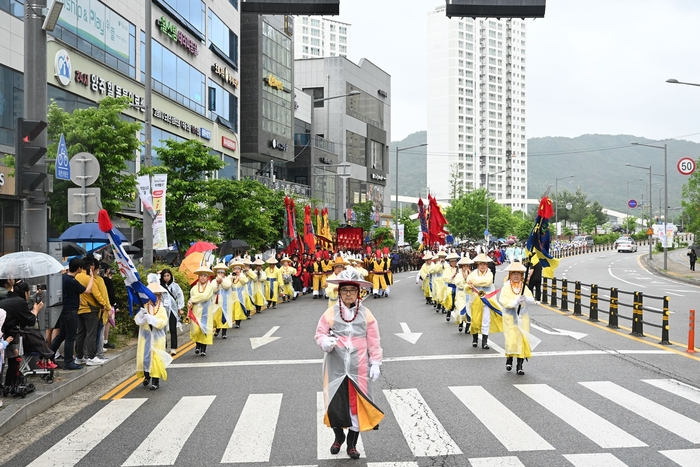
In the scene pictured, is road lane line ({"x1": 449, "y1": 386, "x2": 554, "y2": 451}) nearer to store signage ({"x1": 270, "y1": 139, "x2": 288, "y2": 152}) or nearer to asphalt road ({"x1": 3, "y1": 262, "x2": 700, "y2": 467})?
asphalt road ({"x1": 3, "y1": 262, "x2": 700, "y2": 467})

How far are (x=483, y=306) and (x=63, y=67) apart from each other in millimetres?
19079

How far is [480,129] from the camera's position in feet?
581

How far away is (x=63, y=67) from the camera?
25797mm

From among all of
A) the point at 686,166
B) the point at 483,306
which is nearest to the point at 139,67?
the point at 483,306

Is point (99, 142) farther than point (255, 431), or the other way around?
point (99, 142)

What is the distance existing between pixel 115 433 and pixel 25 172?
170 inches

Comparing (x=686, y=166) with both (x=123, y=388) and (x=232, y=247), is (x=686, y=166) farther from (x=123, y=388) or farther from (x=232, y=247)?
(x=123, y=388)

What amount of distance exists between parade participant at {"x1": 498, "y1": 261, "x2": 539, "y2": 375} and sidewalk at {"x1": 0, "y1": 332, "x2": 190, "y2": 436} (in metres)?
6.30

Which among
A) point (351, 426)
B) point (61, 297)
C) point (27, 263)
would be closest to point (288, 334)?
point (61, 297)

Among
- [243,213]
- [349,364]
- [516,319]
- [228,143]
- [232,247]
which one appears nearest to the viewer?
[349,364]

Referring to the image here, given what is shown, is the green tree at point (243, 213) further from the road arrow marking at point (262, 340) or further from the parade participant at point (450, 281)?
the road arrow marking at point (262, 340)

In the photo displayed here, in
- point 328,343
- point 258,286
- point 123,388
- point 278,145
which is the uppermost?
point 278,145

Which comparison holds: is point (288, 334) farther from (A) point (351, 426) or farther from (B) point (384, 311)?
(A) point (351, 426)

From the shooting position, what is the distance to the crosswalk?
22.1 feet
